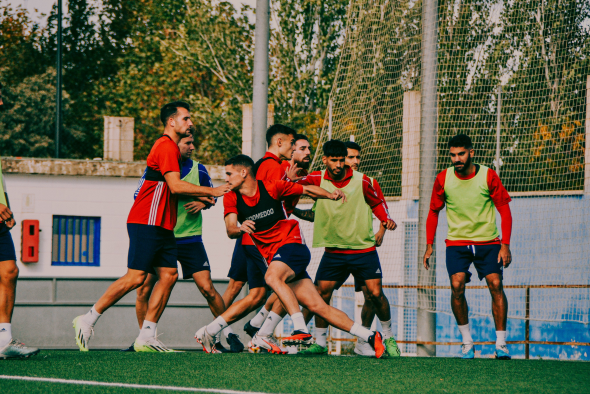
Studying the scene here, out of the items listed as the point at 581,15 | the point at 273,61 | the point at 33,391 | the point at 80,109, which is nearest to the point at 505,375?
the point at 33,391

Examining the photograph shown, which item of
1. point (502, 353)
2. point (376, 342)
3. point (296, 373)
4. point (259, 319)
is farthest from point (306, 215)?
point (296, 373)

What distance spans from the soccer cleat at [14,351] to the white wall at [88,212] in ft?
39.1

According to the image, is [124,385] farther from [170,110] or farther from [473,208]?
[473,208]

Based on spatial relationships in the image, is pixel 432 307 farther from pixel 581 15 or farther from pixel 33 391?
pixel 33 391

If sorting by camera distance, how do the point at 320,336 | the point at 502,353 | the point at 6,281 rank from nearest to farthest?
the point at 6,281
the point at 502,353
the point at 320,336

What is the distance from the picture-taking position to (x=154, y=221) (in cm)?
676

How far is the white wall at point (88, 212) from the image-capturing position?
17.8 meters

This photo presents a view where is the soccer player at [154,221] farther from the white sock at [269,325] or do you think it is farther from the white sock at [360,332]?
the white sock at [360,332]

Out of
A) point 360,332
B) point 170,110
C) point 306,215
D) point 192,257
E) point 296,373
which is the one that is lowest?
point 296,373

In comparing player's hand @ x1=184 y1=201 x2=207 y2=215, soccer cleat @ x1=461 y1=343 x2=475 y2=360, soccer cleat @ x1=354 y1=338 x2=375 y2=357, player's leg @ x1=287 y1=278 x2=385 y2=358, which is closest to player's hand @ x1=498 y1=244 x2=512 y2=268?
soccer cleat @ x1=461 y1=343 x2=475 y2=360

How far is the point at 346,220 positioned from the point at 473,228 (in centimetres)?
126

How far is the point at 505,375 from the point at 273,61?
27219 mm

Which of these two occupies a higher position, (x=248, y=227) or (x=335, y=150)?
(x=335, y=150)

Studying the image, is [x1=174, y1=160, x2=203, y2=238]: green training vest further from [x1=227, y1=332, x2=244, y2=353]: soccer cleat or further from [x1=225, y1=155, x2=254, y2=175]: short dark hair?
[x1=225, y1=155, x2=254, y2=175]: short dark hair
